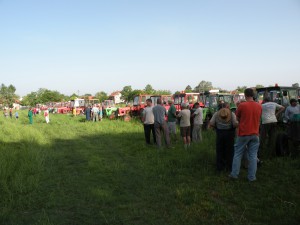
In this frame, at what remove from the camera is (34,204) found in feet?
15.6

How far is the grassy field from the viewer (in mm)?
4086

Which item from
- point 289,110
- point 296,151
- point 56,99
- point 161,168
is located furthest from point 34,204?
point 56,99

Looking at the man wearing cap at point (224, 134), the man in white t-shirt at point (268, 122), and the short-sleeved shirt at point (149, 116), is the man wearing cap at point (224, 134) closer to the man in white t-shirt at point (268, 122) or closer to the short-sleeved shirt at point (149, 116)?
the man in white t-shirt at point (268, 122)

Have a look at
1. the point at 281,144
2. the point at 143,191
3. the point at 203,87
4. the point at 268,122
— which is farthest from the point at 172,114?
the point at 203,87

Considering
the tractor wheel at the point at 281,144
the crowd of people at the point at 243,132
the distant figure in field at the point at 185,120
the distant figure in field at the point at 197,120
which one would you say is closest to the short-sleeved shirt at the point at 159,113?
the distant figure in field at the point at 185,120

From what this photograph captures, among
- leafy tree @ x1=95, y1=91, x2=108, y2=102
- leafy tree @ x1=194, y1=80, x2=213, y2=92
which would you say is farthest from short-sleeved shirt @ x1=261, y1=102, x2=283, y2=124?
leafy tree @ x1=95, y1=91, x2=108, y2=102

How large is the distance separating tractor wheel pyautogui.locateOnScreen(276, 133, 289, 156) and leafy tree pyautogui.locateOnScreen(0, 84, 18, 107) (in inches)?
3875

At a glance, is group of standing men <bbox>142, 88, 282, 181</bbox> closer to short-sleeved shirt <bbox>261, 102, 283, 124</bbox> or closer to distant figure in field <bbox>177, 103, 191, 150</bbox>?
short-sleeved shirt <bbox>261, 102, 283, 124</bbox>

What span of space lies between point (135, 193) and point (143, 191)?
16cm

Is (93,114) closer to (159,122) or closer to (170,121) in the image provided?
(170,121)

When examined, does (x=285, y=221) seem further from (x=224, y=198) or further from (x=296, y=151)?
(x=296, y=151)

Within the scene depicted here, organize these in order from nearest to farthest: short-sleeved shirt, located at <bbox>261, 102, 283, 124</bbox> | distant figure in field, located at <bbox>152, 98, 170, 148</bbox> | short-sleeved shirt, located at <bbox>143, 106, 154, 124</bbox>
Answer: short-sleeved shirt, located at <bbox>261, 102, 283, 124</bbox>, distant figure in field, located at <bbox>152, 98, 170, 148</bbox>, short-sleeved shirt, located at <bbox>143, 106, 154, 124</bbox>

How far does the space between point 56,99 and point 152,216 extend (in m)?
79.0

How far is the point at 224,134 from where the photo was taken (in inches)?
244
